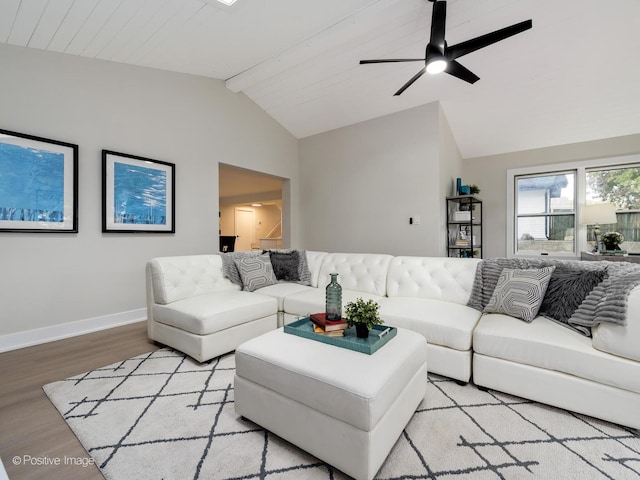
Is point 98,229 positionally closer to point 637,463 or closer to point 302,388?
point 302,388

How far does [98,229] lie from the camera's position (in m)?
3.10

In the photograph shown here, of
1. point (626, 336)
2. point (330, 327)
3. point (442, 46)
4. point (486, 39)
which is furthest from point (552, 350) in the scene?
point (442, 46)

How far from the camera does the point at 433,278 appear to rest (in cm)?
271

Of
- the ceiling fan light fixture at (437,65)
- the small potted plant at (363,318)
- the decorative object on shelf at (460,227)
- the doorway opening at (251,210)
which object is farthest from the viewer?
the doorway opening at (251,210)

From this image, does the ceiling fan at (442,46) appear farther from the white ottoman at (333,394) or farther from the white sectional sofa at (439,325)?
the white ottoman at (333,394)

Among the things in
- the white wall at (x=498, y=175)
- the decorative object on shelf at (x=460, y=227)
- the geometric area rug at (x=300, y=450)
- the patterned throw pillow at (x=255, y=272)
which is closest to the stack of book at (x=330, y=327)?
the geometric area rug at (x=300, y=450)

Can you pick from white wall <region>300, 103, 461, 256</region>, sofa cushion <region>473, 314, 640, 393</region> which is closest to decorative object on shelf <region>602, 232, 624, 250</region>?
white wall <region>300, 103, 461, 256</region>

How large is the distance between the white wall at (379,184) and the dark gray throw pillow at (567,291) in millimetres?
1909

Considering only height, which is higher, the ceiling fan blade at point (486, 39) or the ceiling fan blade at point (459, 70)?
the ceiling fan blade at point (486, 39)

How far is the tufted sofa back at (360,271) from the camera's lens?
3.01 m

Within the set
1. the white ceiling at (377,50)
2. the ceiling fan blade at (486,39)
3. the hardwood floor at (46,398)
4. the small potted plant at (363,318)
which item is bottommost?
the hardwood floor at (46,398)

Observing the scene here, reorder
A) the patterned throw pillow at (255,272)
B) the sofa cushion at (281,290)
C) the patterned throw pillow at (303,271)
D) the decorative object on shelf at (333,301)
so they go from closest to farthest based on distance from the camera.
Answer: the decorative object on shelf at (333,301), the sofa cushion at (281,290), the patterned throw pillow at (255,272), the patterned throw pillow at (303,271)

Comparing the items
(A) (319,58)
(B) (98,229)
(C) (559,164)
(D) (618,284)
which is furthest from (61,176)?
(C) (559,164)

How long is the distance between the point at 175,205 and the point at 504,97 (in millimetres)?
4370
